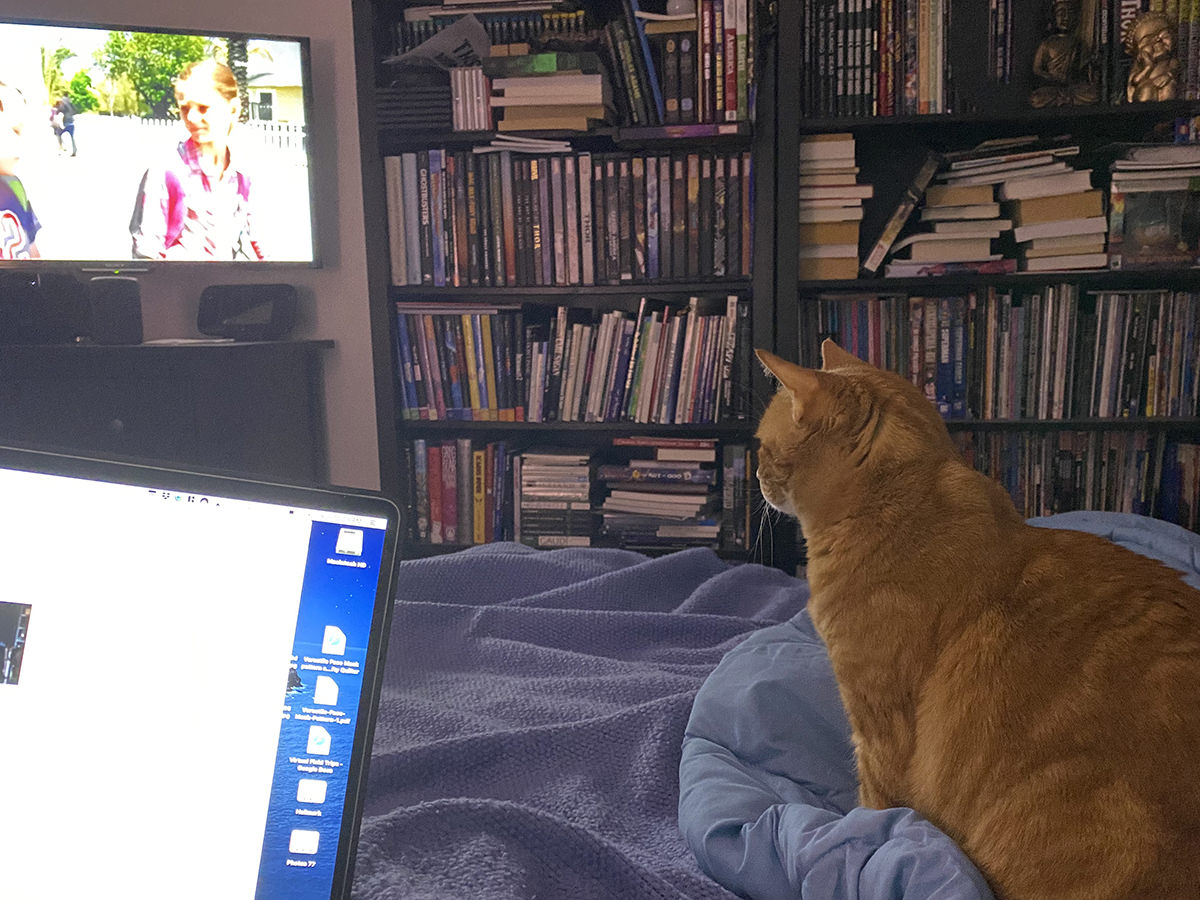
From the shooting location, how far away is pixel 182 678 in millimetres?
491

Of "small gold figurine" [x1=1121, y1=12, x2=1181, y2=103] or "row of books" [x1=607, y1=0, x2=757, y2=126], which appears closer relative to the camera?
"small gold figurine" [x1=1121, y1=12, x2=1181, y2=103]

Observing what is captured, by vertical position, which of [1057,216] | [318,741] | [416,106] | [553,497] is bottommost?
[553,497]

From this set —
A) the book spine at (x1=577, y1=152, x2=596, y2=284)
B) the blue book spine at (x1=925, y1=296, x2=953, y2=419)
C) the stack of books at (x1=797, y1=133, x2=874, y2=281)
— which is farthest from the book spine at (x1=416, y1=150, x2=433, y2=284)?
the blue book spine at (x1=925, y1=296, x2=953, y2=419)

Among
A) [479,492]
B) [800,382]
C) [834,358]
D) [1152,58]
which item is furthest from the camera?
[479,492]

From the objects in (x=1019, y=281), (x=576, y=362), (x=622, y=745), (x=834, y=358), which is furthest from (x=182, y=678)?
(x=1019, y=281)

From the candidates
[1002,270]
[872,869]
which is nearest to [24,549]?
[872,869]

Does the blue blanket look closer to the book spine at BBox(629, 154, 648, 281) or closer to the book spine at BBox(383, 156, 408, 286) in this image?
the book spine at BBox(629, 154, 648, 281)

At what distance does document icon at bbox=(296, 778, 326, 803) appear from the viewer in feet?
1.62

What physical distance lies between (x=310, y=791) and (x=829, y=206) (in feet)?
6.55

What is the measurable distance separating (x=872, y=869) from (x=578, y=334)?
178cm

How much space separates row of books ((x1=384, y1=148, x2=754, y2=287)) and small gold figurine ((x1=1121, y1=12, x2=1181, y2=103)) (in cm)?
85

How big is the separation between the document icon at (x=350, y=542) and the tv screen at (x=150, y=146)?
2093 mm

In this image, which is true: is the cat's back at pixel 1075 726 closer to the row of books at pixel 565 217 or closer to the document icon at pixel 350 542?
the document icon at pixel 350 542

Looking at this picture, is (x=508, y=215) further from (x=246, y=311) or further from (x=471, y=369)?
(x=246, y=311)
